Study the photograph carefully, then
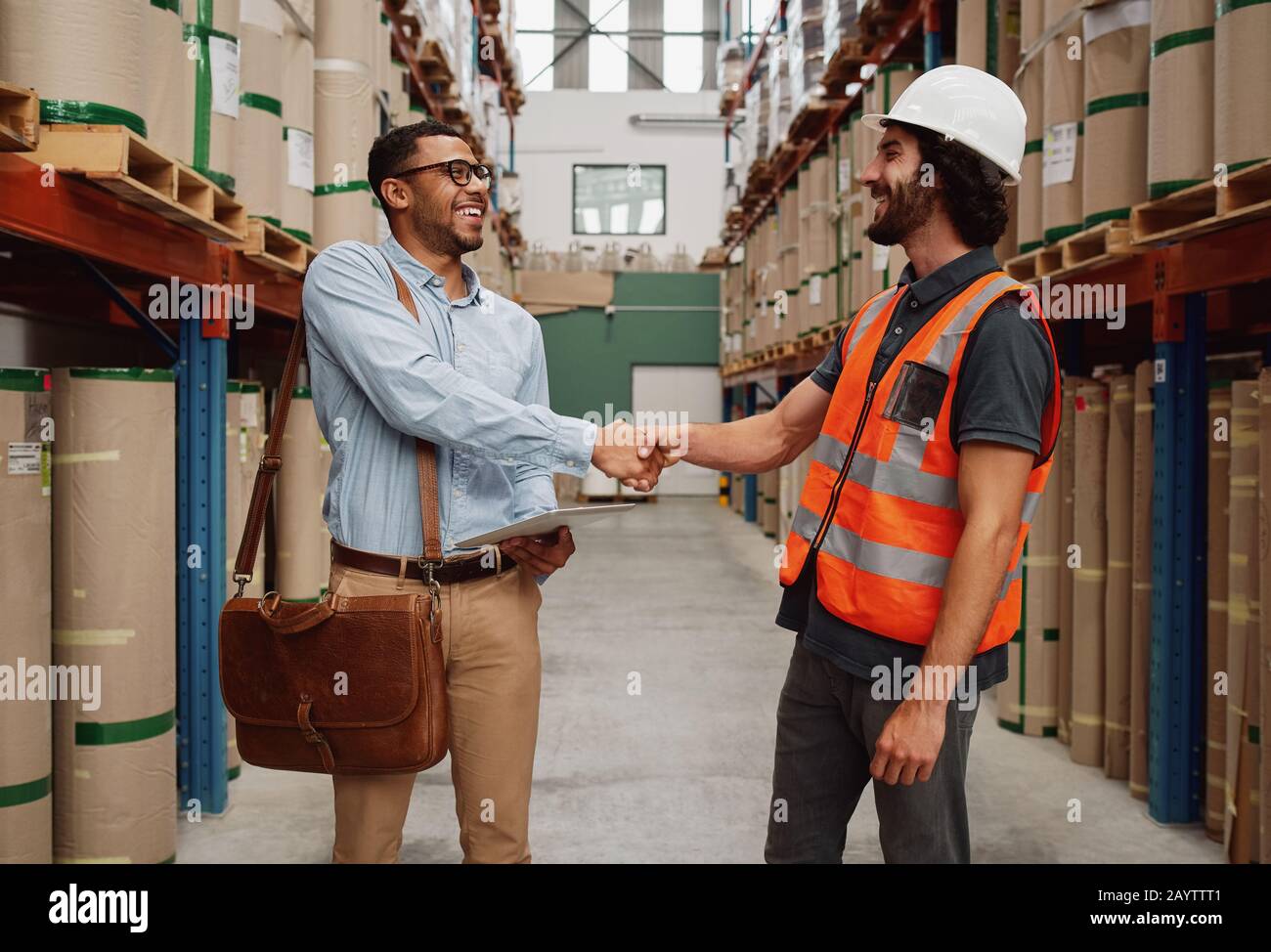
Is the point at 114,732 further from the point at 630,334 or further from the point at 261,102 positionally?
the point at 630,334

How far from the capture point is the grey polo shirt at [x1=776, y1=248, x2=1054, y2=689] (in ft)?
5.56

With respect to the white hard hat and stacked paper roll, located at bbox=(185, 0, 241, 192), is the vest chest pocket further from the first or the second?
stacked paper roll, located at bbox=(185, 0, 241, 192)

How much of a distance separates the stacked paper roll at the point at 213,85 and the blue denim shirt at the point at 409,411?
151cm

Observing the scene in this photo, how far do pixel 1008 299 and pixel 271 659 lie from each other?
1.50 m

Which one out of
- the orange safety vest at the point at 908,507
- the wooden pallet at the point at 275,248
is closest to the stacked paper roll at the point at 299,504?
the wooden pallet at the point at 275,248

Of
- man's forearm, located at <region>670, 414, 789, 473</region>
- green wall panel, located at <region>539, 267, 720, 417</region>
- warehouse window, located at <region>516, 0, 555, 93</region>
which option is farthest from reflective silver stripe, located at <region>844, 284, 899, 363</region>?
warehouse window, located at <region>516, 0, 555, 93</region>

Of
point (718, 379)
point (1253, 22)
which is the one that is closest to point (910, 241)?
point (1253, 22)

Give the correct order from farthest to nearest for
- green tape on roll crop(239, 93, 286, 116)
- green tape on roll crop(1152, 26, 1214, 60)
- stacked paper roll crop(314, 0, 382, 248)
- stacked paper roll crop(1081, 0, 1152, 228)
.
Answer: stacked paper roll crop(314, 0, 382, 248)
green tape on roll crop(239, 93, 286, 116)
stacked paper roll crop(1081, 0, 1152, 228)
green tape on roll crop(1152, 26, 1214, 60)

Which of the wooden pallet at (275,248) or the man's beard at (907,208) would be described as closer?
the man's beard at (907,208)

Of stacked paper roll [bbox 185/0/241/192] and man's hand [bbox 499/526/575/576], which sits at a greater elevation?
stacked paper roll [bbox 185/0/241/192]

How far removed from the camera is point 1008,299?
182 cm

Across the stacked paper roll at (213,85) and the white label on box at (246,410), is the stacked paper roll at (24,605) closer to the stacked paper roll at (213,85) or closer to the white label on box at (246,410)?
the stacked paper roll at (213,85)

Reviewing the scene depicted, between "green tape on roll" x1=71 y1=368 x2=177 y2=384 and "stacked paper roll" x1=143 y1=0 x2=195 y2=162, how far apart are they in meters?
0.64

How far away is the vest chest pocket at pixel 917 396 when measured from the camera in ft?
5.95
